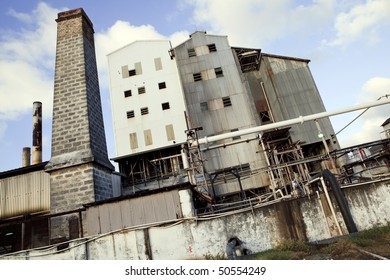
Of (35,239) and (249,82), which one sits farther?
(249,82)

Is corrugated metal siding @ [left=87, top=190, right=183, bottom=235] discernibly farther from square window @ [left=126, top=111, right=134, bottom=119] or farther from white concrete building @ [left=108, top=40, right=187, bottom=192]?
square window @ [left=126, top=111, right=134, bottom=119]

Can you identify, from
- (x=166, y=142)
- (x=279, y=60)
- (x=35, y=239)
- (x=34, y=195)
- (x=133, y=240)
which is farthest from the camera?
(x=279, y=60)

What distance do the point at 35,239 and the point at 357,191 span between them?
11502 mm

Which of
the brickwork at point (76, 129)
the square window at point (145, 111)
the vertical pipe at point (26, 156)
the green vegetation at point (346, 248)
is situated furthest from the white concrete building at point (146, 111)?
the green vegetation at point (346, 248)

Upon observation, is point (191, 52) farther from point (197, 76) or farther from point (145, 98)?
point (145, 98)

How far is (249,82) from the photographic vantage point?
27172 millimetres

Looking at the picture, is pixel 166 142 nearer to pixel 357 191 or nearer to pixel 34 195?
pixel 34 195

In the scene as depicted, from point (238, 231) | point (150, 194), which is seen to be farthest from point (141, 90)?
point (238, 231)

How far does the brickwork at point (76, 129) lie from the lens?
929 centimetres

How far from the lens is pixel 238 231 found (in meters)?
8.27

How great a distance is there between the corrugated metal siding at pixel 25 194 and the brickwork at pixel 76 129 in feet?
11.1

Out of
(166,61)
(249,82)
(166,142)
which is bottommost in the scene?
(166,142)

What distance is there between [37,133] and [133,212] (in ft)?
48.1
